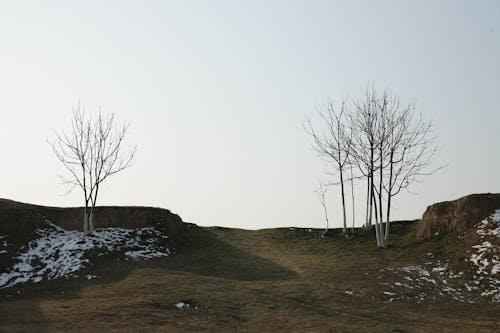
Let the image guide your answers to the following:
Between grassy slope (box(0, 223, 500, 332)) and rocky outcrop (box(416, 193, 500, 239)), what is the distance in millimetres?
1427

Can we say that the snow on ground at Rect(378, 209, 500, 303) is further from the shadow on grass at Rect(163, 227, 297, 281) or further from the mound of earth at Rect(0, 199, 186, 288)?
the mound of earth at Rect(0, 199, 186, 288)

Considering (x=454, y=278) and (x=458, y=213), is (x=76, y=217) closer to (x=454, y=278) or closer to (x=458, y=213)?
(x=454, y=278)

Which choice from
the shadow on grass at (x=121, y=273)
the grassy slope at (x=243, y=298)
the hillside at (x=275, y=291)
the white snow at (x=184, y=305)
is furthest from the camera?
the white snow at (x=184, y=305)

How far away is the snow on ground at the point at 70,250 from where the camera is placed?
3241cm

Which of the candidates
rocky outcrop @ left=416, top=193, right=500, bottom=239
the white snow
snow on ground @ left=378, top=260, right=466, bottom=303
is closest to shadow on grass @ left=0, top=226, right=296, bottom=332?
Result: the white snow

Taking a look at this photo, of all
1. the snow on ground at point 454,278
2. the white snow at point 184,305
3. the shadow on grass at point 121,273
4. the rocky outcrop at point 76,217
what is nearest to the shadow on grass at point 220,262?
the shadow on grass at point 121,273

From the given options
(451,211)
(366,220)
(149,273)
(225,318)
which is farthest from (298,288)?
(366,220)

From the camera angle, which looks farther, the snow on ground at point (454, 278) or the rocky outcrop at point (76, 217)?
the rocky outcrop at point (76, 217)

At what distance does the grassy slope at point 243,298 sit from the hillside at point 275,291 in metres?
0.06

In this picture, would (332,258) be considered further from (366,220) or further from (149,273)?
(149,273)

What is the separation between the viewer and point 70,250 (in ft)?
118

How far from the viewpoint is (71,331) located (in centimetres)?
2062

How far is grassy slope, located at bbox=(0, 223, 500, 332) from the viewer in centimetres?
2225

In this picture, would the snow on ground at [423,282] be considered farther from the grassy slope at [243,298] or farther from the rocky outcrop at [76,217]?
the rocky outcrop at [76,217]
